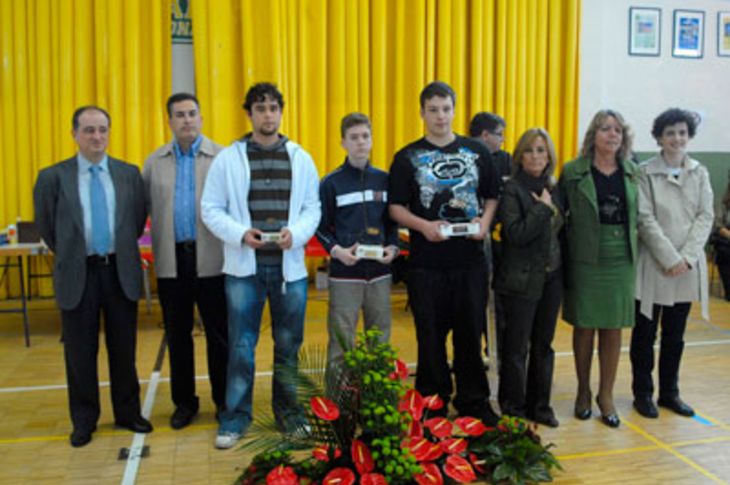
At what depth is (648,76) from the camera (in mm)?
7715

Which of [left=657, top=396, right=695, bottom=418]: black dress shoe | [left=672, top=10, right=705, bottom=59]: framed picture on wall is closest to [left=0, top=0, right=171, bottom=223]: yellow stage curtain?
[left=657, top=396, right=695, bottom=418]: black dress shoe

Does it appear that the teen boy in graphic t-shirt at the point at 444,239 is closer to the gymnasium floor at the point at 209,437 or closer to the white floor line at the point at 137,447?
the gymnasium floor at the point at 209,437

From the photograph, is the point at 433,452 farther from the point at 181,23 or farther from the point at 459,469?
the point at 181,23

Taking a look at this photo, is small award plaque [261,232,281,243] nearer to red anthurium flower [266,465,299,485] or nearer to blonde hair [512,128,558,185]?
red anthurium flower [266,465,299,485]

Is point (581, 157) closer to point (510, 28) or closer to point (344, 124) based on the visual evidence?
point (344, 124)

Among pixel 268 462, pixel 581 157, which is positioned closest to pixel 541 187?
pixel 581 157

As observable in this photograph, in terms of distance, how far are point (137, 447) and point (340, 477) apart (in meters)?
1.18

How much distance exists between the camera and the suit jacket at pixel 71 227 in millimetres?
2916

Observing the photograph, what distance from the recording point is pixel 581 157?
316 cm

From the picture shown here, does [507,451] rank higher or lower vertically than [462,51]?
lower

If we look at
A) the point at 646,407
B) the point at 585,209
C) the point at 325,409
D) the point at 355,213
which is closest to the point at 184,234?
the point at 355,213

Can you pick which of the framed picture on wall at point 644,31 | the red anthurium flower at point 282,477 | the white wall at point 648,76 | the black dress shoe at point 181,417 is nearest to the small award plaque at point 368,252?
the red anthurium flower at point 282,477

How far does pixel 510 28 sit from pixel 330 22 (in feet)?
6.40

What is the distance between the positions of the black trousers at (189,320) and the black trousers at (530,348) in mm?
1381
